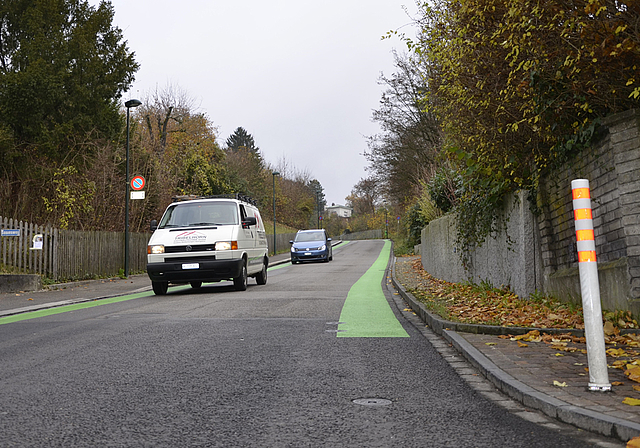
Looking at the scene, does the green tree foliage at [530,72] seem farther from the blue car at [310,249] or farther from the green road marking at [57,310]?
the blue car at [310,249]

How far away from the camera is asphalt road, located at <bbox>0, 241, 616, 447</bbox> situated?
11.6ft

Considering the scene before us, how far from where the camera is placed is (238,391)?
15.2 feet

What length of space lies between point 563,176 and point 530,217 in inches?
48.6

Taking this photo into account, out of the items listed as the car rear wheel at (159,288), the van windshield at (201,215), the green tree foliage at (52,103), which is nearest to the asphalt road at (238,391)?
the car rear wheel at (159,288)

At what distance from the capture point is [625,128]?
6547mm

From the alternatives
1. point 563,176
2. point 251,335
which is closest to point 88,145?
point 251,335

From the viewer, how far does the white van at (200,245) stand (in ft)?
44.5

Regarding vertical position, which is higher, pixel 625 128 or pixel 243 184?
pixel 243 184

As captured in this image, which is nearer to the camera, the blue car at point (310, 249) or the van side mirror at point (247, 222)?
the van side mirror at point (247, 222)

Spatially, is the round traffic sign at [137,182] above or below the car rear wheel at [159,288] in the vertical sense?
above

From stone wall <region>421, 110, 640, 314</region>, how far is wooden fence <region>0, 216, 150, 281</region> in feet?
39.3

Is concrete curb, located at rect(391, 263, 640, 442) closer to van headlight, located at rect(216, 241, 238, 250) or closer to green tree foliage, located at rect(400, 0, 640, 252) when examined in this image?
green tree foliage, located at rect(400, 0, 640, 252)

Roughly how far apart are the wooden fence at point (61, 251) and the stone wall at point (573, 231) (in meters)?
12.0

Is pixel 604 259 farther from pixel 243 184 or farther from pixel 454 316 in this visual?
pixel 243 184
